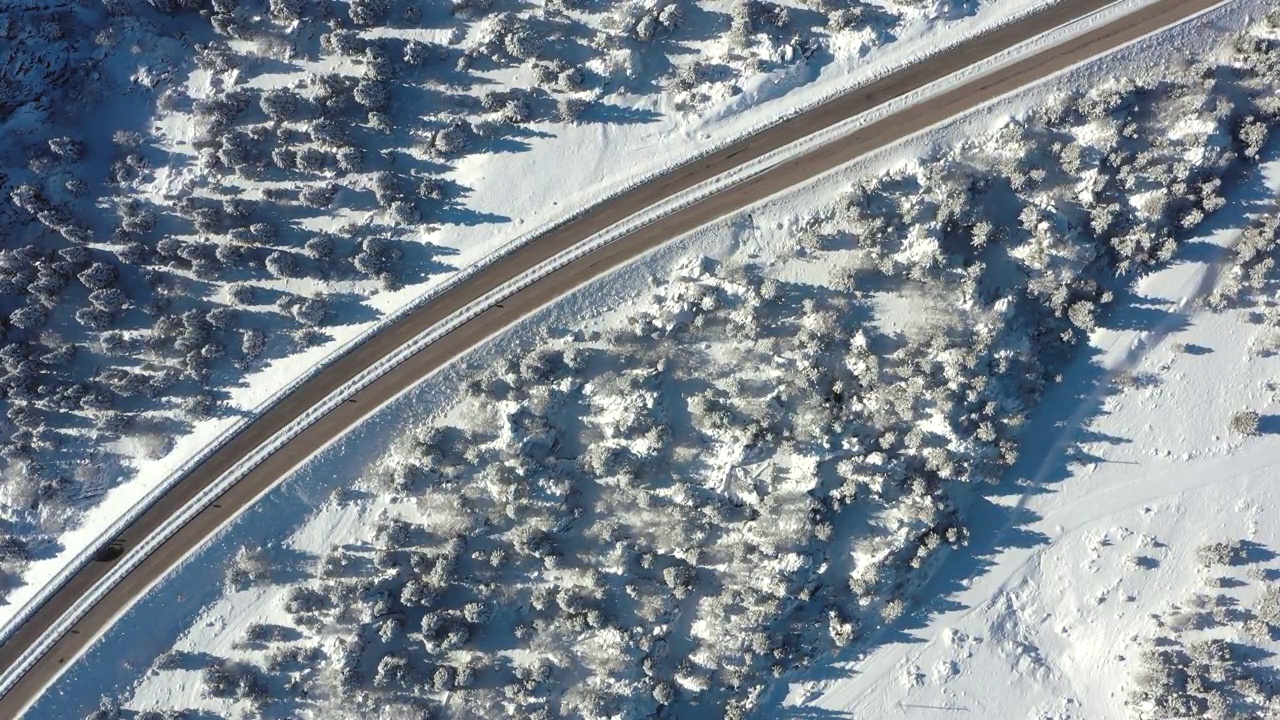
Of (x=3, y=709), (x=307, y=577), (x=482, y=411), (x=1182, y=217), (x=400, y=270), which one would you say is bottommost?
(x=3, y=709)

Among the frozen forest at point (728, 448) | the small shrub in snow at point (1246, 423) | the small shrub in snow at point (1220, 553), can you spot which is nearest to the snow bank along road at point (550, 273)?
the frozen forest at point (728, 448)

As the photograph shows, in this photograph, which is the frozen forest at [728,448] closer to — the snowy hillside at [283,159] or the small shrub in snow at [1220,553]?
the small shrub in snow at [1220,553]

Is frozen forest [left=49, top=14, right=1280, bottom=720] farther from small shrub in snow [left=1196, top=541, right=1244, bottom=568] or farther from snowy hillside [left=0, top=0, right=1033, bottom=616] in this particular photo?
snowy hillside [left=0, top=0, right=1033, bottom=616]

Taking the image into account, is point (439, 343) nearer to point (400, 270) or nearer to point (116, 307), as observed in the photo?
point (400, 270)

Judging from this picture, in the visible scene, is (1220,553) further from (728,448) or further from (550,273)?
(550,273)

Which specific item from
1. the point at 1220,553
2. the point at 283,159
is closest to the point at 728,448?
the point at 1220,553

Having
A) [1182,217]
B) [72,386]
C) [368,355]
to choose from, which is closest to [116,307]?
[72,386]
